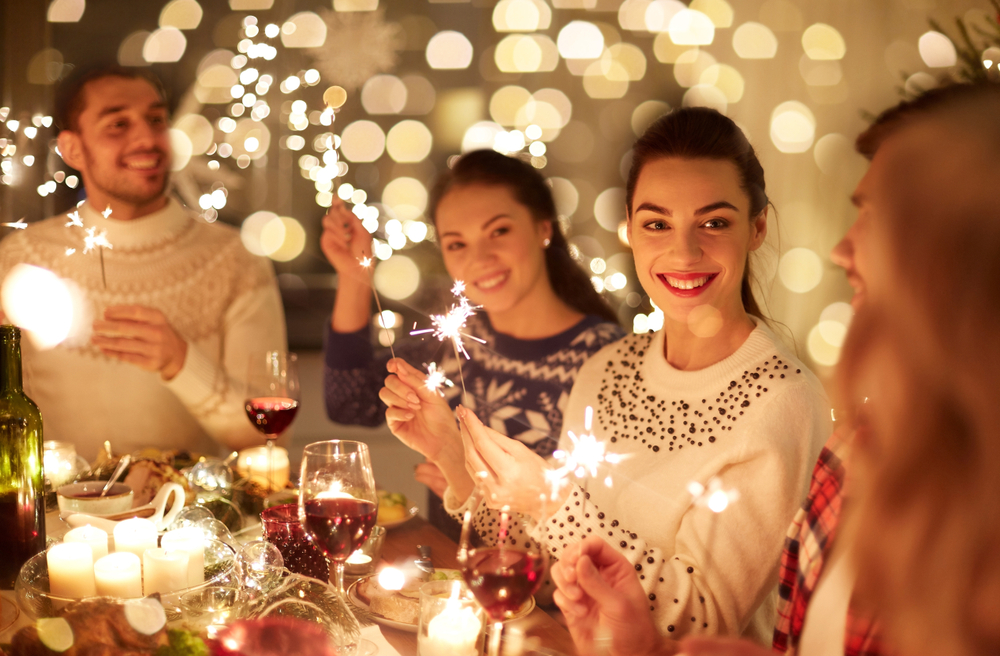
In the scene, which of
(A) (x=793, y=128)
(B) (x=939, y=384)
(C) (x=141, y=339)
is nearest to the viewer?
(B) (x=939, y=384)

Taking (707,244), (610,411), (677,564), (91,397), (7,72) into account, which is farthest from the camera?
(7,72)

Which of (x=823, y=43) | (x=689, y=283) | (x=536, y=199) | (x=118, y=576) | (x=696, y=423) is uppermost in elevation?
(x=823, y=43)

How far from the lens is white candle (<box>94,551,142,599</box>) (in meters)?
0.96

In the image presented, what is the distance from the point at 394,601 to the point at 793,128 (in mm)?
2803

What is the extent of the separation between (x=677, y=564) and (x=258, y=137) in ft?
10.3

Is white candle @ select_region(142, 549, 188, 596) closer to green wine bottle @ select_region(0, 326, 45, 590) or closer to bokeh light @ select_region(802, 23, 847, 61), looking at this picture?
green wine bottle @ select_region(0, 326, 45, 590)

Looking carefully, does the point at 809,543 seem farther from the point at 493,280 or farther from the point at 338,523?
the point at 493,280

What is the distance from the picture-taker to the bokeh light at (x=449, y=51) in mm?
3805

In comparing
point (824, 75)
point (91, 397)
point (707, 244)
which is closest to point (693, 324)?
point (707, 244)

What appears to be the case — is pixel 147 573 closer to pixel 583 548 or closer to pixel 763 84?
pixel 583 548

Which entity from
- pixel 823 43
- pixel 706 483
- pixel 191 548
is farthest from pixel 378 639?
pixel 823 43

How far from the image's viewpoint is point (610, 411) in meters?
1.47

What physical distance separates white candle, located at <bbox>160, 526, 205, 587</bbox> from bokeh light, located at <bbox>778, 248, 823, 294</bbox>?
8.98 feet

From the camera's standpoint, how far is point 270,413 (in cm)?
147
